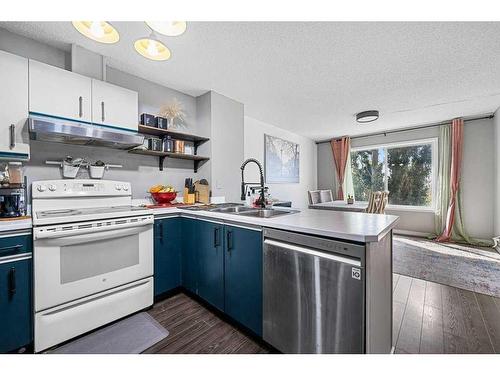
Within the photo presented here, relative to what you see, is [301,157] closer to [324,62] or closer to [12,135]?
[324,62]

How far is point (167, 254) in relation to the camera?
1998 millimetres

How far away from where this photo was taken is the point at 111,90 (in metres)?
1.96

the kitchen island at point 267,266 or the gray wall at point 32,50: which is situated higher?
the gray wall at point 32,50

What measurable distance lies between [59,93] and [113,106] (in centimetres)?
37

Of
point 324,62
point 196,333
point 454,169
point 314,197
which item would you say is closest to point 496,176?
point 454,169

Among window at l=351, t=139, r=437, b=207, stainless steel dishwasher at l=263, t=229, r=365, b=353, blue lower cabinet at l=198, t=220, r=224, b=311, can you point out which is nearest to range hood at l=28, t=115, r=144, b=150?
blue lower cabinet at l=198, t=220, r=224, b=311

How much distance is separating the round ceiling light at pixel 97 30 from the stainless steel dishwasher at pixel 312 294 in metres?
1.55

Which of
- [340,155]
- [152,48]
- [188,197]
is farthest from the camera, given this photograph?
[340,155]

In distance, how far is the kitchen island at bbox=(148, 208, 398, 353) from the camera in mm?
981

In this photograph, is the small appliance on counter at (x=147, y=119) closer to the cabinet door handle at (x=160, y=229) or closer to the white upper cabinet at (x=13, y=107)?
the white upper cabinet at (x=13, y=107)

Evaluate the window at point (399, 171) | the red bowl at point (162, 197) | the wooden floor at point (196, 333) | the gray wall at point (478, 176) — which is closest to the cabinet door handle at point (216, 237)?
the wooden floor at point (196, 333)

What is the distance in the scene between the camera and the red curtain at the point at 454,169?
4.02m
